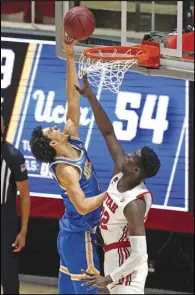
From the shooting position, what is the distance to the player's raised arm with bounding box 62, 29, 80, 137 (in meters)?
5.86

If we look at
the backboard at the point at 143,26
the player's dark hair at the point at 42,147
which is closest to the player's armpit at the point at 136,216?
the player's dark hair at the point at 42,147

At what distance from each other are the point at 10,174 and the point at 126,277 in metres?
1.87

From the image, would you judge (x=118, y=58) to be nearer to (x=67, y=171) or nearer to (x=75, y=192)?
(x=67, y=171)

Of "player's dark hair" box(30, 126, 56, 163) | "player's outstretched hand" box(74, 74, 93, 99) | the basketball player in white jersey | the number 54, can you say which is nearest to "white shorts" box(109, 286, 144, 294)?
the basketball player in white jersey

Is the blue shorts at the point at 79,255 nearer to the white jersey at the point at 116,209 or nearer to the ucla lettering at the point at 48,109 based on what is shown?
the white jersey at the point at 116,209

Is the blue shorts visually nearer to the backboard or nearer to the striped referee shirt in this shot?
the striped referee shirt

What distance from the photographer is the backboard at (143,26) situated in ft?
19.6

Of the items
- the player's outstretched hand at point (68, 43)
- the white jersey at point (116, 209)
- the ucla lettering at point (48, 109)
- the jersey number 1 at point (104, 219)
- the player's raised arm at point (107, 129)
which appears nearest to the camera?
the white jersey at point (116, 209)

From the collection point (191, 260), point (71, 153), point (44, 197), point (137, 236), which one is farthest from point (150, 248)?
point (137, 236)

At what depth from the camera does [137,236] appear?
16.9ft

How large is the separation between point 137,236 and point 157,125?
7.97ft

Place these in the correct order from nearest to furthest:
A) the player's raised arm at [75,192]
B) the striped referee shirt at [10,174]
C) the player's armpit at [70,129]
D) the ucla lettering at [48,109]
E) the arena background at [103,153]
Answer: the player's raised arm at [75,192]
the player's armpit at [70,129]
the striped referee shirt at [10,174]
the arena background at [103,153]
the ucla lettering at [48,109]

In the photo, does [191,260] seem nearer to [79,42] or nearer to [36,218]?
[36,218]

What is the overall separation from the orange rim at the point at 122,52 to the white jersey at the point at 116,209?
2.57 ft
